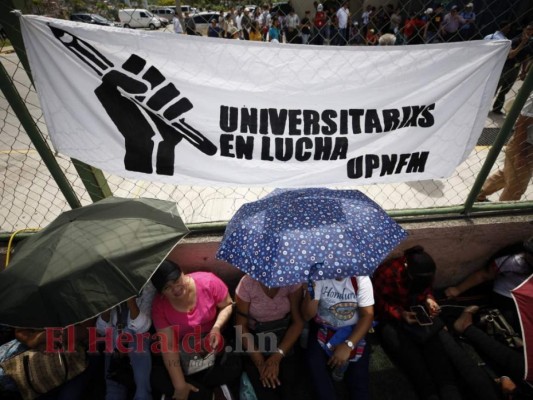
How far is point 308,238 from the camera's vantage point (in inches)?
70.6

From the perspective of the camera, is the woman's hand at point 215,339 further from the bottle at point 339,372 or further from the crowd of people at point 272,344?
the bottle at point 339,372

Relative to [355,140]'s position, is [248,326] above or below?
below

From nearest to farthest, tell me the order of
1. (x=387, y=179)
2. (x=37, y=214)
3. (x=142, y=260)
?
1. (x=142, y=260)
2. (x=387, y=179)
3. (x=37, y=214)

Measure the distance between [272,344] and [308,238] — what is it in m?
1.22

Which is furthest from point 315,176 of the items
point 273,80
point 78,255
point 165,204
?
point 78,255

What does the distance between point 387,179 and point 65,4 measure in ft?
8.18

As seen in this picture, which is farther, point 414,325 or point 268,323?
point 414,325

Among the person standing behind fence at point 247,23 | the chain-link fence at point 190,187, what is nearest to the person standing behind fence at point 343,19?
the chain-link fence at point 190,187

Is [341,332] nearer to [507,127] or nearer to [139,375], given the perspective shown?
[139,375]

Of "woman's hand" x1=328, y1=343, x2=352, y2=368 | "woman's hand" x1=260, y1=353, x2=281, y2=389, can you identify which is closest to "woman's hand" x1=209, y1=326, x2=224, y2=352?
"woman's hand" x1=260, y1=353, x2=281, y2=389

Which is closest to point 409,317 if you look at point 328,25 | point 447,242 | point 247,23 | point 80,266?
point 447,242

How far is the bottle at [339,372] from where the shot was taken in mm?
2402

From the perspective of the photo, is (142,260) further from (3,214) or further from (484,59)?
(3,214)

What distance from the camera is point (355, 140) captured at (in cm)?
A: 211
